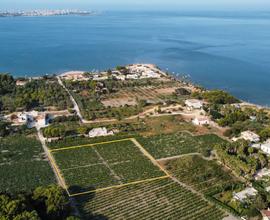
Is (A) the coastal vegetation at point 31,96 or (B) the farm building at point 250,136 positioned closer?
(B) the farm building at point 250,136

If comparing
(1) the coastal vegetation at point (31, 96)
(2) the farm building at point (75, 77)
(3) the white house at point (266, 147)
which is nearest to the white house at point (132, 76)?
(2) the farm building at point (75, 77)

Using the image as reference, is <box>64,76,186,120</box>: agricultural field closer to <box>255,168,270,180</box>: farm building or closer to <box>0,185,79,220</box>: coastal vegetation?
<box>255,168,270,180</box>: farm building

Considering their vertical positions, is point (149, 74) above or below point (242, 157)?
below

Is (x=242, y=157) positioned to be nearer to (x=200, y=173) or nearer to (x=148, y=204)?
(x=200, y=173)

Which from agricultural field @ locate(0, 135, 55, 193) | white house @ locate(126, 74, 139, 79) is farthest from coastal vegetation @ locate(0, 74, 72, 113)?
white house @ locate(126, 74, 139, 79)

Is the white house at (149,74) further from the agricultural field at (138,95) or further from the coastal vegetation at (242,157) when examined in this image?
the coastal vegetation at (242,157)

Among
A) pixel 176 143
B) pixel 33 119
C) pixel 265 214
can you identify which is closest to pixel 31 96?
pixel 33 119

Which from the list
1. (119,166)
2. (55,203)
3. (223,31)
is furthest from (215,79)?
(223,31)
